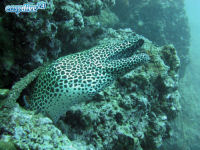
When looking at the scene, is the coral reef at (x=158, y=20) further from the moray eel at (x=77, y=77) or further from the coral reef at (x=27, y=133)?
the coral reef at (x=27, y=133)

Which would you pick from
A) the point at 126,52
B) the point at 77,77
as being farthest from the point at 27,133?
the point at 126,52

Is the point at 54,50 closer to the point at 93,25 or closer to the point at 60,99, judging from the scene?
the point at 60,99

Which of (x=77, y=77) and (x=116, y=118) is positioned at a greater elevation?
(x=77, y=77)

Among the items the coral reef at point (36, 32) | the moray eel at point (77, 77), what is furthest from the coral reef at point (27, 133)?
the coral reef at point (36, 32)

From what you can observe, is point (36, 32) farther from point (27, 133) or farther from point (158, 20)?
point (158, 20)

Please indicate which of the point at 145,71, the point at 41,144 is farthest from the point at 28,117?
the point at 145,71

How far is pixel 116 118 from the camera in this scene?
368 centimetres

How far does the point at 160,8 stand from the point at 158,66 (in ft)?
38.7

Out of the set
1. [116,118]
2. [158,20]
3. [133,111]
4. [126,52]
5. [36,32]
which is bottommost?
[116,118]

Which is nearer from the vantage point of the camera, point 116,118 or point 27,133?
point 27,133

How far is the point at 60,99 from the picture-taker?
10.0 ft

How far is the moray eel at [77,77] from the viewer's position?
3068 mm

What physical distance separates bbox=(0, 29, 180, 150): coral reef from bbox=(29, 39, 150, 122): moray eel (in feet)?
1.35

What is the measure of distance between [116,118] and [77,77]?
1.39m
